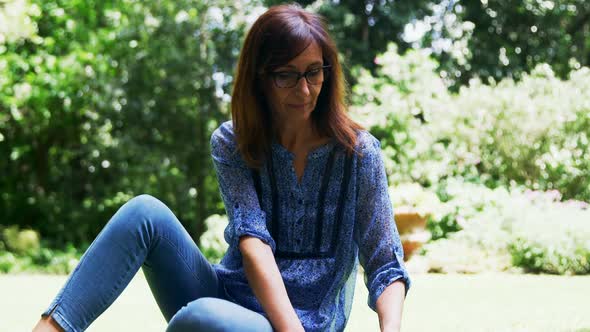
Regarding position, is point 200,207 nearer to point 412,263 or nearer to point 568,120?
point 412,263

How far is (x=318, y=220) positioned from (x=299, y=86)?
364 mm

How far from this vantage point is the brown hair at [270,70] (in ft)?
6.48

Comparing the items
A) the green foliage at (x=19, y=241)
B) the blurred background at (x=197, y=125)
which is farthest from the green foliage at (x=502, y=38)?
the green foliage at (x=19, y=241)

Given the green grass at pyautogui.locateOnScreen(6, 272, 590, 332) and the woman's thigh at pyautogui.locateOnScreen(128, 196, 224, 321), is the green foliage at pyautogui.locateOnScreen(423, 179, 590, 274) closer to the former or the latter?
the green grass at pyautogui.locateOnScreen(6, 272, 590, 332)

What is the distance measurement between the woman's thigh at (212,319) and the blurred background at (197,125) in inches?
207

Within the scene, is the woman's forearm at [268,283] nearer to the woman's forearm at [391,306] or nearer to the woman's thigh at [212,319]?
the woman's thigh at [212,319]

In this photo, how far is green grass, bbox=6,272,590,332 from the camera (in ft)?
12.6

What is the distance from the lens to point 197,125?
9.24 m

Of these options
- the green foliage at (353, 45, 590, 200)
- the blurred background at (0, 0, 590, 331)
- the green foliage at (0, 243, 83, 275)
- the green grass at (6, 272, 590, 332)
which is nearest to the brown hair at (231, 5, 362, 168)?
the green grass at (6, 272, 590, 332)

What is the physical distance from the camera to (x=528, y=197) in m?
7.55

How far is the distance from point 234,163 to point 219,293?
1.22 ft

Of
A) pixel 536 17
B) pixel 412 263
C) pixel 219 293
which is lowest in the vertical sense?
pixel 412 263

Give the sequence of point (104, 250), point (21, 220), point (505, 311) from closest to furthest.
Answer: point (104, 250) → point (505, 311) → point (21, 220)

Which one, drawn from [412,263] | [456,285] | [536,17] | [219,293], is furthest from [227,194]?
[536,17]
